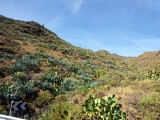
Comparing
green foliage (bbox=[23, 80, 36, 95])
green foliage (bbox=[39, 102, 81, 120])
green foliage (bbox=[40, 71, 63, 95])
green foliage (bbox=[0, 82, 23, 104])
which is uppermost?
green foliage (bbox=[40, 71, 63, 95])

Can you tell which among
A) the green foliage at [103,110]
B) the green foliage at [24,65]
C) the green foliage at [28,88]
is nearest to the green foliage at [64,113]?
the green foliage at [103,110]

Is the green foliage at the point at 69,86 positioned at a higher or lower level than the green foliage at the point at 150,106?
higher

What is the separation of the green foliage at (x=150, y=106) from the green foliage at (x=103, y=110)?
129 cm

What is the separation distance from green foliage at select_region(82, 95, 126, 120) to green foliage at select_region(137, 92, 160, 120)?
4.23 feet

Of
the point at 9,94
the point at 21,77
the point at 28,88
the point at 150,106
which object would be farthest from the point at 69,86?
the point at 150,106

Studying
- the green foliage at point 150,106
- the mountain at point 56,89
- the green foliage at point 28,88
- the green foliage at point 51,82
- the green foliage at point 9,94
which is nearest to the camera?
the green foliage at point 150,106

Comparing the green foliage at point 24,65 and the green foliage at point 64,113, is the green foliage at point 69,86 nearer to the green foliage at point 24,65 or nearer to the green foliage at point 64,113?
the green foliage at point 24,65

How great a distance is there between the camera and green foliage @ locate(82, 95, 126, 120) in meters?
14.8

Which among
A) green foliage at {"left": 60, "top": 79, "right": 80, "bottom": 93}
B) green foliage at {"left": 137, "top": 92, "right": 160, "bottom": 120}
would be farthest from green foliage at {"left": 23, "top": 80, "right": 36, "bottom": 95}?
green foliage at {"left": 137, "top": 92, "right": 160, "bottom": 120}

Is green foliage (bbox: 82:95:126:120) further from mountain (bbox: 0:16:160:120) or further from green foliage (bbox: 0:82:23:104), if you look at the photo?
green foliage (bbox: 0:82:23:104)

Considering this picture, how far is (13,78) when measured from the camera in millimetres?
26906

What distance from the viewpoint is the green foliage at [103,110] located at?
14750mm

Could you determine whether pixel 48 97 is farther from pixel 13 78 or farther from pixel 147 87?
pixel 147 87

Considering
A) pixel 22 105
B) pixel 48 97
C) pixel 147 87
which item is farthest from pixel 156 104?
pixel 48 97
